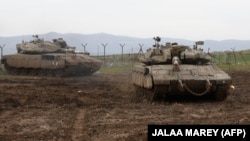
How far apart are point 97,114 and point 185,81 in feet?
12.5

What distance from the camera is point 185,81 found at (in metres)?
16.9

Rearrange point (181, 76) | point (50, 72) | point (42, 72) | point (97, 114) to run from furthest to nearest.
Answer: point (42, 72) → point (50, 72) → point (181, 76) → point (97, 114)

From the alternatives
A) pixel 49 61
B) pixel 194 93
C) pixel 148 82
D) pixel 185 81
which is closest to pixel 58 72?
pixel 49 61

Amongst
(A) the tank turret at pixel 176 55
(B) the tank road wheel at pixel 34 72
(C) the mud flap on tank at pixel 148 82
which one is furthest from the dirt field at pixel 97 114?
(B) the tank road wheel at pixel 34 72

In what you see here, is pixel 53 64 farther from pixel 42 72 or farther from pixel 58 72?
pixel 42 72

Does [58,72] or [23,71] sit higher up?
[58,72]

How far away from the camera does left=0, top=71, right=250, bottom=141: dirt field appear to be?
11266 millimetres

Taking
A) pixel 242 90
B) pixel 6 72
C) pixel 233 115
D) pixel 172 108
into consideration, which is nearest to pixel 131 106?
pixel 172 108

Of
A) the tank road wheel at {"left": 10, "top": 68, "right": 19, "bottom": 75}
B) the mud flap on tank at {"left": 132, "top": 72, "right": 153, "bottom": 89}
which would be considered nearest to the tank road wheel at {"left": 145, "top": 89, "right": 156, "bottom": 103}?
the mud flap on tank at {"left": 132, "top": 72, "right": 153, "bottom": 89}

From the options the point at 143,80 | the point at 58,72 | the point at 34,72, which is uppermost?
the point at 143,80

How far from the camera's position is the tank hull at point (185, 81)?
A: 16875 mm

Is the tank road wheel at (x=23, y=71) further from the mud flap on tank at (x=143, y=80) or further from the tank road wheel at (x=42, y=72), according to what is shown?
the mud flap on tank at (x=143, y=80)

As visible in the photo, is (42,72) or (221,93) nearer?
(221,93)

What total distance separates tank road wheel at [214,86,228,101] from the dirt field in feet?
0.80
